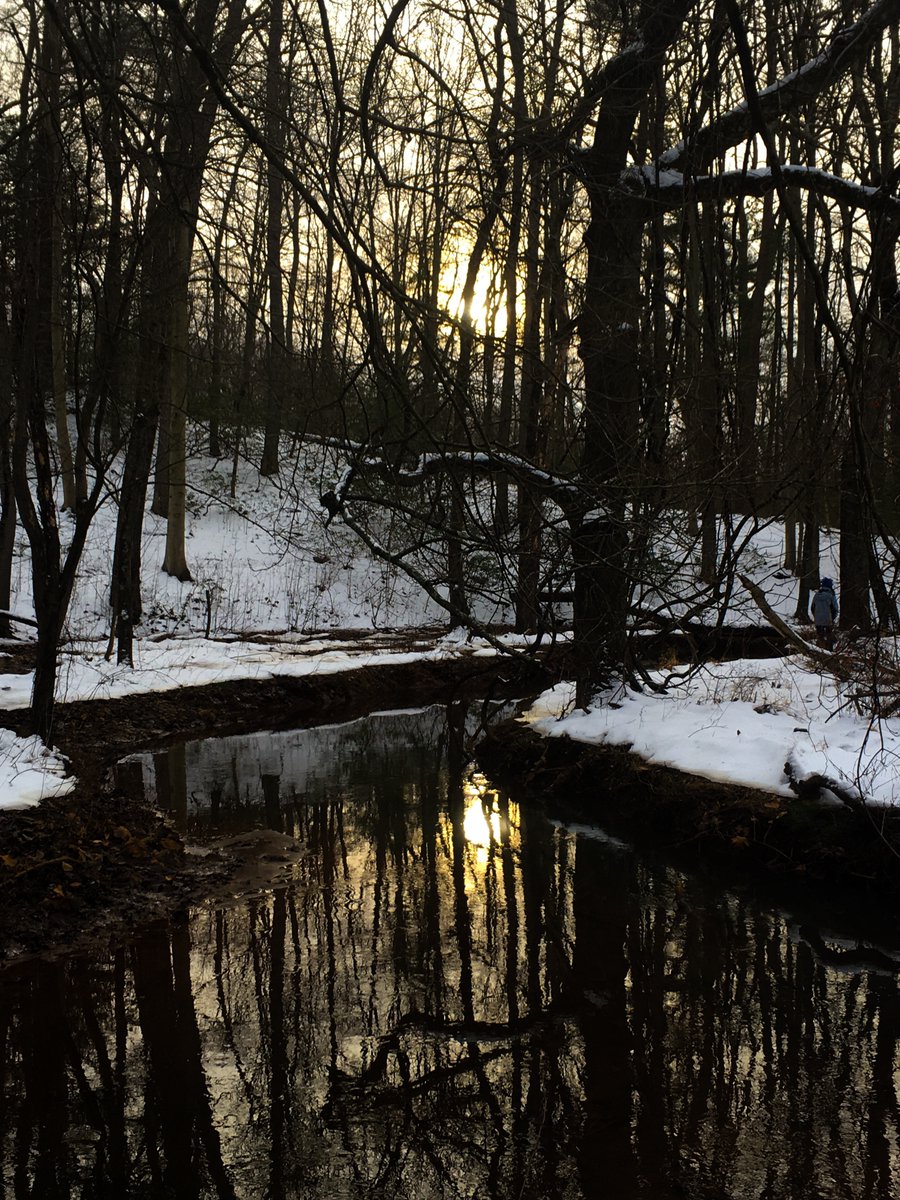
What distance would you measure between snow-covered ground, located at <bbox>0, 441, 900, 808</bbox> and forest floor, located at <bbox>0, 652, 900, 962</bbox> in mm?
256

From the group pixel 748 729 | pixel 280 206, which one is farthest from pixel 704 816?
pixel 280 206

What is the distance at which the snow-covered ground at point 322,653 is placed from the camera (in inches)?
294

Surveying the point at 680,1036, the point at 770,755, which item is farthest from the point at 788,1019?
the point at 770,755

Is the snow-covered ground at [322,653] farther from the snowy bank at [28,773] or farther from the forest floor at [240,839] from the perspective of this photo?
the forest floor at [240,839]

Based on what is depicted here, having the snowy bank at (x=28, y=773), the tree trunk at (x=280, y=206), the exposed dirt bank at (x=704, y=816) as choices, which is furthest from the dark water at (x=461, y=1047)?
the tree trunk at (x=280, y=206)

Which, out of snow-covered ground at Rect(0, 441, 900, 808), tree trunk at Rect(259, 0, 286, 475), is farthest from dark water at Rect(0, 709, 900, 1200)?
tree trunk at Rect(259, 0, 286, 475)

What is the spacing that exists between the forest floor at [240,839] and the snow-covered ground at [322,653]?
26cm

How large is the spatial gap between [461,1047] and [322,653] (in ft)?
36.9

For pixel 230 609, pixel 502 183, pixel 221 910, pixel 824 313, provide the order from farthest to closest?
pixel 230 609 → pixel 221 910 → pixel 502 183 → pixel 824 313

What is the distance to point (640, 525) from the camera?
3957 millimetres

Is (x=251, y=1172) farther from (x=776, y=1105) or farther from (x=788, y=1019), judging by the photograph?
(x=788, y=1019)

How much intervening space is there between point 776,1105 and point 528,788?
536 centimetres

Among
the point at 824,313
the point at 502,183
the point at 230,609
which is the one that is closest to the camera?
the point at 824,313

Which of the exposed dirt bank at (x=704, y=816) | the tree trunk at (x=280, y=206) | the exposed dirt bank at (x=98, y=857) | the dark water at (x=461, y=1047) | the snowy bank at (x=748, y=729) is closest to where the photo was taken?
the tree trunk at (x=280, y=206)
